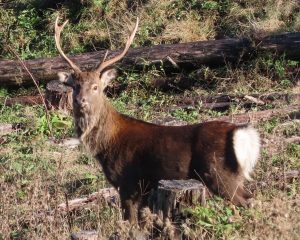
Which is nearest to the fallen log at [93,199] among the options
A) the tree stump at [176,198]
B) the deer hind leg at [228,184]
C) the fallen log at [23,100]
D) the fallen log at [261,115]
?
the deer hind leg at [228,184]

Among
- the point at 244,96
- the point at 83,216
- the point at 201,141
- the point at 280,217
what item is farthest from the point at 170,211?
the point at 244,96

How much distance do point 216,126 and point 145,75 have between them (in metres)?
5.97

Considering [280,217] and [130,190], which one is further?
[130,190]

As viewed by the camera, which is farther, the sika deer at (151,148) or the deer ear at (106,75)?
the deer ear at (106,75)

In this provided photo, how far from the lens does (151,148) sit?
7.23m

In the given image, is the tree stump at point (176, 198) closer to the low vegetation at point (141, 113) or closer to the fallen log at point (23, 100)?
the low vegetation at point (141, 113)

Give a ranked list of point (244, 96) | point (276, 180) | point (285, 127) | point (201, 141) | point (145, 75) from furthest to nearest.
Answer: point (145, 75)
point (244, 96)
point (285, 127)
point (276, 180)
point (201, 141)

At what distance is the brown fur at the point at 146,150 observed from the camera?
680 centimetres

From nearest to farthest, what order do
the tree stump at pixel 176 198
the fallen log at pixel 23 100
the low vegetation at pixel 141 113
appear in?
the tree stump at pixel 176 198, the low vegetation at pixel 141 113, the fallen log at pixel 23 100

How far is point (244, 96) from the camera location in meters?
11.1

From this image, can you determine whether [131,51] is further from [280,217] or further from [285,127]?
[280,217]

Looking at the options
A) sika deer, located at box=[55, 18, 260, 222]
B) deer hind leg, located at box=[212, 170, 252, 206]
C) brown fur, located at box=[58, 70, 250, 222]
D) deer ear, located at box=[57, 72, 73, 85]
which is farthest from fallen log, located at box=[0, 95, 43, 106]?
deer hind leg, located at box=[212, 170, 252, 206]

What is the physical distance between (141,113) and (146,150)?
402cm

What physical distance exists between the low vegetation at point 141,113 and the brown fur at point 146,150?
12.5 inches
